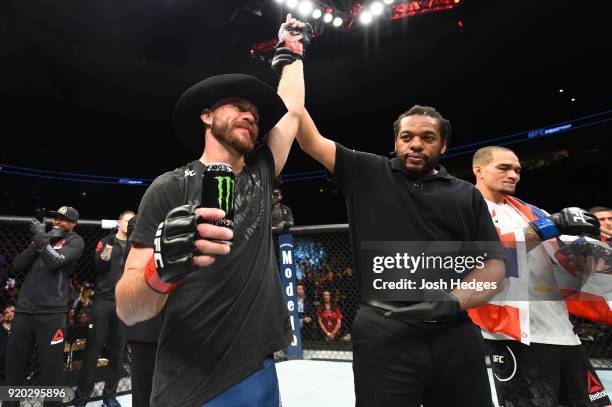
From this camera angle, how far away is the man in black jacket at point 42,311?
285cm

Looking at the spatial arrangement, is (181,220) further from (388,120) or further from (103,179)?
(103,179)

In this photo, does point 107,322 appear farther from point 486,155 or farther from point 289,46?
point 486,155

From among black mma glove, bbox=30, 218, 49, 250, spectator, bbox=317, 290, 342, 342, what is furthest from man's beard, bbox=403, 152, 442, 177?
spectator, bbox=317, 290, 342, 342

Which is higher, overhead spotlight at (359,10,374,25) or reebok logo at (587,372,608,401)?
overhead spotlight at (359,10,374,25)

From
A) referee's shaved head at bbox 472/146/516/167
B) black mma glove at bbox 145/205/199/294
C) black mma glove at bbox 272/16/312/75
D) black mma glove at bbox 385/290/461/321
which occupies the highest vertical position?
black mma glove at bbox 272/16/312/75

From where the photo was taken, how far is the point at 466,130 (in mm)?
12492

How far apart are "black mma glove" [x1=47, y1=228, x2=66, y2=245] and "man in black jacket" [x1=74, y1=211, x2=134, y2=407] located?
403 millimetres

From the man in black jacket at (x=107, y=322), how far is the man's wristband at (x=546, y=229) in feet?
9.43

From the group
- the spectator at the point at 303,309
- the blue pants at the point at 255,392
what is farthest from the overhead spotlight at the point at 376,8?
the blue pants at the point at 255,392

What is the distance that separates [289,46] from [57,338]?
2769mm

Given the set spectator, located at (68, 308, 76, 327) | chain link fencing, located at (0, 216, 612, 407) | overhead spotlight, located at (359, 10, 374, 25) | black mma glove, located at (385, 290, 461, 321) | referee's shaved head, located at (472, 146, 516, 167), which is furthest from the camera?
overhead spotlight, located at (359, 10, 374, 25)

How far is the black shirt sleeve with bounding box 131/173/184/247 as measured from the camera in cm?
105

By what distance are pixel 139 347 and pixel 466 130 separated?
12.4 m

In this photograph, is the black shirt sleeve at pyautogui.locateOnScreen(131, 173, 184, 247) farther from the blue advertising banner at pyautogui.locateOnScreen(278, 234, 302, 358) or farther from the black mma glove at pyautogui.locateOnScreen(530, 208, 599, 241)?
the blue advertising banner at pyautogui.locateOnScreen(278, 234, 302, 358)
